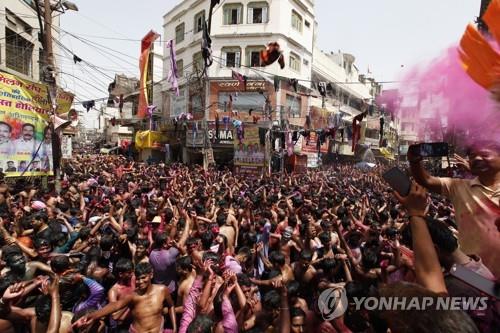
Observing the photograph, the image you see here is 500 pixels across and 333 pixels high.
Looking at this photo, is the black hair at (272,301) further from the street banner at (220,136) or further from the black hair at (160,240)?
the street banner at (220,136)

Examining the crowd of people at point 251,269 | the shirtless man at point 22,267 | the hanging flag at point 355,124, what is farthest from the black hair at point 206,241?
the hanging flag at point 355,124

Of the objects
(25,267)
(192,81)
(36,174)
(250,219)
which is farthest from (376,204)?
(192,81)

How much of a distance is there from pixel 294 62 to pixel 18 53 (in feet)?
59.8

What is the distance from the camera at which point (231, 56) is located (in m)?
25.6

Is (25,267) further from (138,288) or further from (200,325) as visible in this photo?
(200,325)

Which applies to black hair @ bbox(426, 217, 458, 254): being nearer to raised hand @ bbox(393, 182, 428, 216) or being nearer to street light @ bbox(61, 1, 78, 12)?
raised hand @ bbox(393, 182, 428, 216)

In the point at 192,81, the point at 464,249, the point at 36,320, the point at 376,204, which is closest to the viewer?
the point at 464,249

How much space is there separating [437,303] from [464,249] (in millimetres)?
1361

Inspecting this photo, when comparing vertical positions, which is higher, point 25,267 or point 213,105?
point 213,105

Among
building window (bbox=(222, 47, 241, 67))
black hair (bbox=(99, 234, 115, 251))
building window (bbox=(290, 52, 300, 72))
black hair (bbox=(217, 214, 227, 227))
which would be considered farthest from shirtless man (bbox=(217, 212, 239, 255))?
building window (bbox=(290, 52, 300, 72))

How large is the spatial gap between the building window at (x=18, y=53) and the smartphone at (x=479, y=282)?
17.1m

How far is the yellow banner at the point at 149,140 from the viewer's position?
90.6ft

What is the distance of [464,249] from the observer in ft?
8.39

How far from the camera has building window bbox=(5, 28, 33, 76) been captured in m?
14.1
